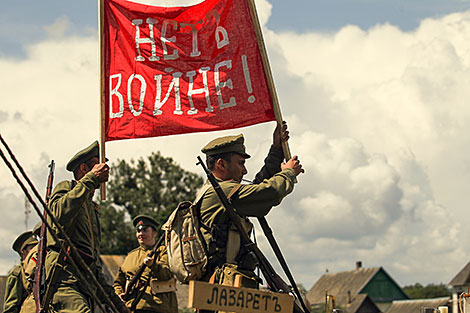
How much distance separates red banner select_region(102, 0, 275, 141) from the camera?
30.4ft

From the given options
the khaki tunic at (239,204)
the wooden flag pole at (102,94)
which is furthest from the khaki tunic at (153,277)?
the khaki tunic at (239,204)

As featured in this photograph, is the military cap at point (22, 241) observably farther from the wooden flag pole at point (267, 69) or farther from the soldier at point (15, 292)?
the wooden flag pole at point (267, 69)

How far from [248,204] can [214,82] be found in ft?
6.43

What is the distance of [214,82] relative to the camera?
9336 millimetres

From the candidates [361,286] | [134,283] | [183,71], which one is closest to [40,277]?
[183,71]

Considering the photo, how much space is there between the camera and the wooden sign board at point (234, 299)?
6.21m

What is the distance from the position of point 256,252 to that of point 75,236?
225 cm

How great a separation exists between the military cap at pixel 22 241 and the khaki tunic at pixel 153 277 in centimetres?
201

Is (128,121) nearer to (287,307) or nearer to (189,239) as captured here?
(189,239)

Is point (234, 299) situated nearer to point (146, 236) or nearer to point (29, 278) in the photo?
point (29, 278)

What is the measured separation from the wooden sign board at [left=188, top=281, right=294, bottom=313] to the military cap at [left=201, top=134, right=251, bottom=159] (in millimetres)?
2036

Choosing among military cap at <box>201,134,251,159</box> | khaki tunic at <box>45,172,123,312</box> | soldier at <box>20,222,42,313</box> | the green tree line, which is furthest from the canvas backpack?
the green tree line

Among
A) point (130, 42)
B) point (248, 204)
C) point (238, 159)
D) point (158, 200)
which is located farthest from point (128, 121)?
point (158, 200)

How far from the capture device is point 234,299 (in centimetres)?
648
